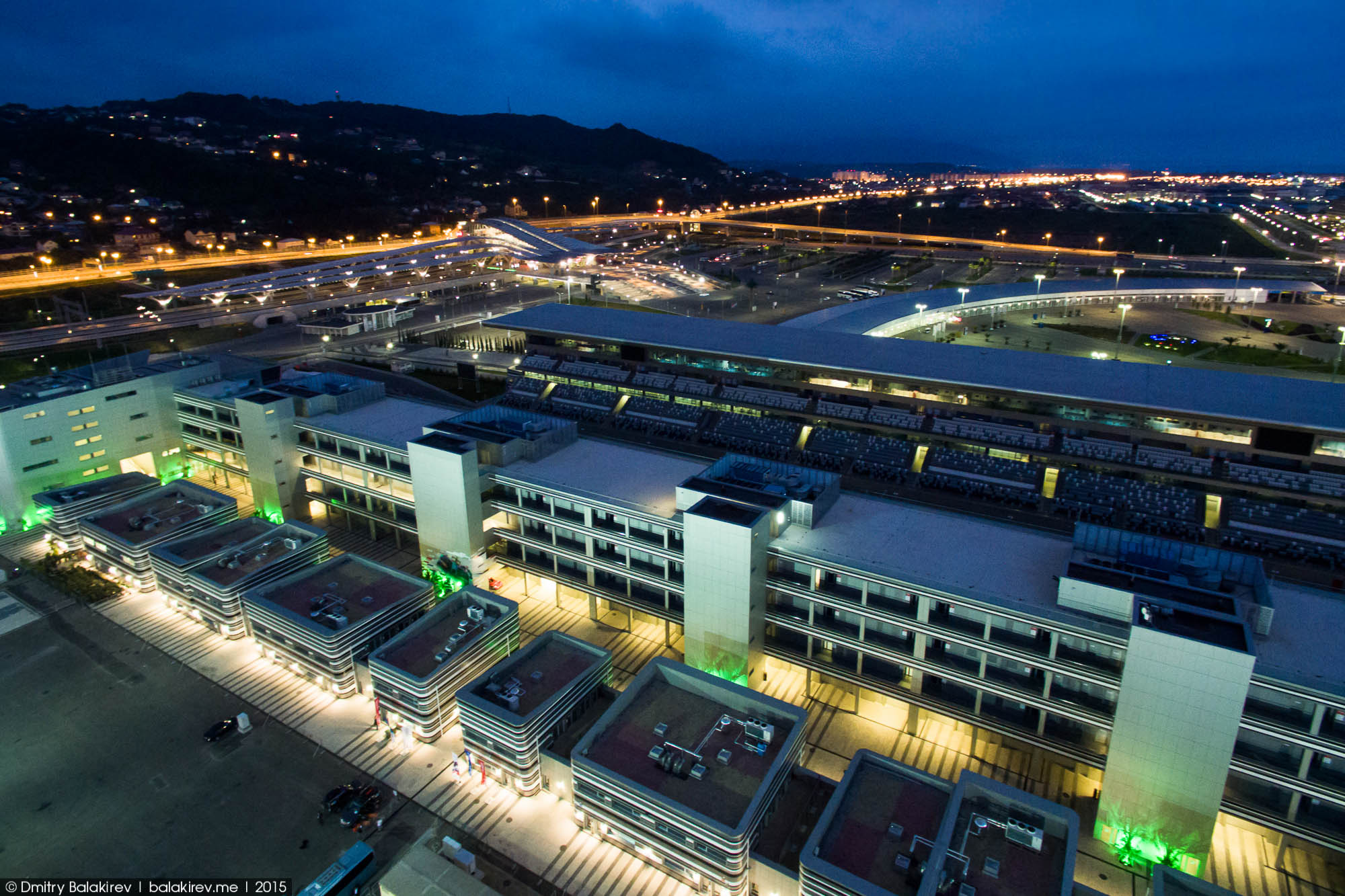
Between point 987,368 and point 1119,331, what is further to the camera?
point 1119,331

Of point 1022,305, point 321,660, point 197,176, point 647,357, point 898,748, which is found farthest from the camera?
point 197,176

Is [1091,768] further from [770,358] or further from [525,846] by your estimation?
[770,358]

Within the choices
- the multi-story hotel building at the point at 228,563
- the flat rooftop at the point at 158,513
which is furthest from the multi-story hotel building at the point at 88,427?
the multi-story hotel building at the point at 228,563

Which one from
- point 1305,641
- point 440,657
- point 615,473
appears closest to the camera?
point 1305,641

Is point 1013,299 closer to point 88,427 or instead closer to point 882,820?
point 882,820

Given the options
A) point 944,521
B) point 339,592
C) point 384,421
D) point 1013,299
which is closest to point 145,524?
point 384,421

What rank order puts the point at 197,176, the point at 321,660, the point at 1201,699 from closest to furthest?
the point at 1201,699 → the point at 321,660 → the point at 197,176

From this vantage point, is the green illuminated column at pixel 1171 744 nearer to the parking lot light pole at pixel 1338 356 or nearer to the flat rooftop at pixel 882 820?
the flat rooftop at pixel 882 820

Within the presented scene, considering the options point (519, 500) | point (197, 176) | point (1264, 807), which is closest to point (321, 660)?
point (519, 500)
